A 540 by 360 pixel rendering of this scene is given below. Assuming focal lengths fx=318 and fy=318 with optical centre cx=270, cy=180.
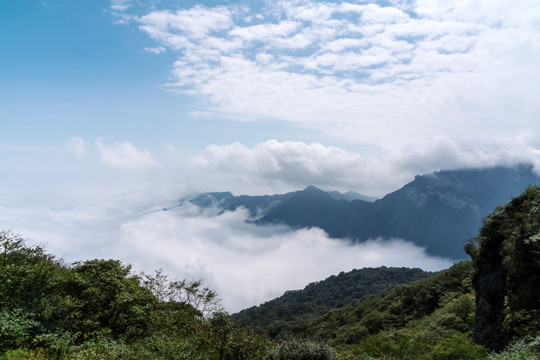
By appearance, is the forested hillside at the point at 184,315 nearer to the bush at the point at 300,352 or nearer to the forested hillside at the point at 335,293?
the bush at the point at 300,352

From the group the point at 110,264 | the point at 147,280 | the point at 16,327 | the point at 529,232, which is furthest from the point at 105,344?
the point at 529,232

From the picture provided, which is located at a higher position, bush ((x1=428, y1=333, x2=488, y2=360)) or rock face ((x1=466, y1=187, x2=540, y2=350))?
rock face ((x1=466, y1=187, x2=540, y2=350))

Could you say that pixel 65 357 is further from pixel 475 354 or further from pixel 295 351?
pixel 475 354

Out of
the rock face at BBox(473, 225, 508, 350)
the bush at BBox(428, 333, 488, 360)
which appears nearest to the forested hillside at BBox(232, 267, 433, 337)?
the rock face at BBox(473, 225, 508, 350)

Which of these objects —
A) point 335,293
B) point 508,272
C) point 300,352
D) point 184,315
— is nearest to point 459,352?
point 508,272

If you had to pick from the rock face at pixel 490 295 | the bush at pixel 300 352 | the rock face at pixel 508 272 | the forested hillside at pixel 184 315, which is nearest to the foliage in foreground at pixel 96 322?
the forested hillside at pixel 184 315

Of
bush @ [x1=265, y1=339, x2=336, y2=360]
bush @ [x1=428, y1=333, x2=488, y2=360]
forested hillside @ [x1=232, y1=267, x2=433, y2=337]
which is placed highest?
bush @ [x1=265, y1=339, x2=336, y2=360]

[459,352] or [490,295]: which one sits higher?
[490,295]

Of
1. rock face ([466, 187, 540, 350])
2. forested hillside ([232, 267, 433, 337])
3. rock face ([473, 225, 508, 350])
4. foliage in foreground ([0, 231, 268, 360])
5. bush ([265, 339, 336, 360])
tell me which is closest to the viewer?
foliage in foreground ([0, 231, 268, 360])

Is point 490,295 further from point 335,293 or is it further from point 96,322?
point 335,293

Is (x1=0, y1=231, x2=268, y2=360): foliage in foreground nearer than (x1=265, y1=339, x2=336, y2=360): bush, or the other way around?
(x1=0, y1=231, x2=268, y2=360): foliage in foreground

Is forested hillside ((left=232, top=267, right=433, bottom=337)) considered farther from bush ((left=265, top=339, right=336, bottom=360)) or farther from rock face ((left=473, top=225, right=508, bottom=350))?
bush ((left=265, top=339, right=336, bottom=360))

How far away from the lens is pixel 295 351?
13008 mm

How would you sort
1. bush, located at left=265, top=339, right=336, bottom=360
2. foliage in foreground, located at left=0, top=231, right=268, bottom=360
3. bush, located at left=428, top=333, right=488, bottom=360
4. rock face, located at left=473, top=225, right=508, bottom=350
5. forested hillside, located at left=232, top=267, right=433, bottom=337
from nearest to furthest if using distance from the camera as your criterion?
foliage in foreground, located at left=0, top=231, right=268, bottom=360 < bush, located at left=265, top=339, right=336, bottom=360 < bush, located at left=428, top=333, right=488, bottom=360 < rock face, located at left=473, top=225, right=508, bottom=350 < forested hillside, located at left=232, top=267, right=433, bottom=337
